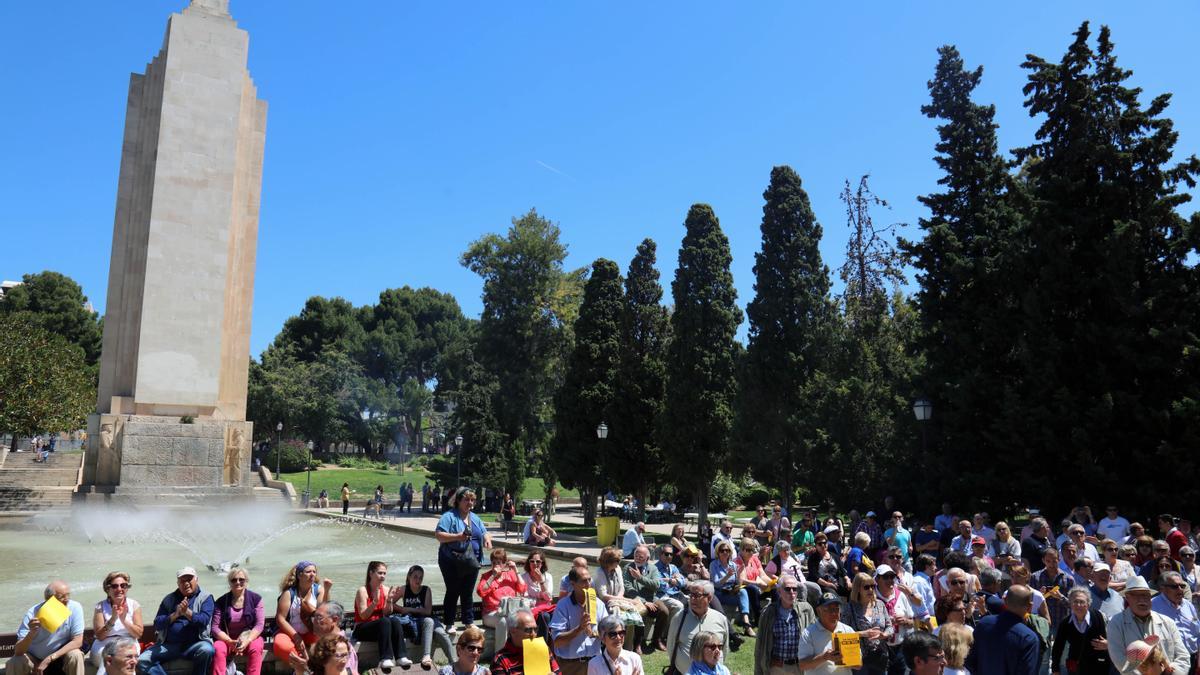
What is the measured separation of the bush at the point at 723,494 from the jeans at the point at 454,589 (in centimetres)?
3120

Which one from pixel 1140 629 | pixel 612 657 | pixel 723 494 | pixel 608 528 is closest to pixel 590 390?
pixel 608 528

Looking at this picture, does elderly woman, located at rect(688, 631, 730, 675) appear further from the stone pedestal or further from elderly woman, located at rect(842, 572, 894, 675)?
the stone pedestal

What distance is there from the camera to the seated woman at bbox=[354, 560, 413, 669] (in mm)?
7730

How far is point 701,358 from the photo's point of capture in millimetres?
28656

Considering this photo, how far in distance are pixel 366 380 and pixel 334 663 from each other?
2836 inches

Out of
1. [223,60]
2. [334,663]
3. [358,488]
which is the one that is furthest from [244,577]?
[358,488]

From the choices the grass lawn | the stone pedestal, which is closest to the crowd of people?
the stone pedestal

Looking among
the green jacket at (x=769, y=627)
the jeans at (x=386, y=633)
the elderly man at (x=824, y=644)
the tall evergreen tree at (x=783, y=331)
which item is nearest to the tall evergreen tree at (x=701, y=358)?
the tall evergreen tree at (x=783, y=331)

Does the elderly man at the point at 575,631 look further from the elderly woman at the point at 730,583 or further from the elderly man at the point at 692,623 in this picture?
the elderly woman at the point at 730,583

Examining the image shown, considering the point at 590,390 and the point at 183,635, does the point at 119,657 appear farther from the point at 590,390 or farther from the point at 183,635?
the point at 590,390

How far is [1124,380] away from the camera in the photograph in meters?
17.4

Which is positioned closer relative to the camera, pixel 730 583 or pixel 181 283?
pixel 730 583

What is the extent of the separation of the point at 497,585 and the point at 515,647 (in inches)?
109

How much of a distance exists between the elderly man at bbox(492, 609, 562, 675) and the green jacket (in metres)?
1.69
